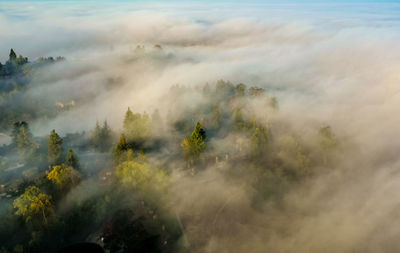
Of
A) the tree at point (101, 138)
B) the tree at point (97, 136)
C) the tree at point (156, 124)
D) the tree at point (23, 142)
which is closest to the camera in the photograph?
the tree at point (23, 142)

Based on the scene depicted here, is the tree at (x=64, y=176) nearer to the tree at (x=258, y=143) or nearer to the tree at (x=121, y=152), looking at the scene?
the tree at (x=121, y=152)

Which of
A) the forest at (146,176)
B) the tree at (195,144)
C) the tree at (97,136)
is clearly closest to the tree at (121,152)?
the forest at (146,176)

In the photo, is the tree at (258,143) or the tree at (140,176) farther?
the tree at (258,143)

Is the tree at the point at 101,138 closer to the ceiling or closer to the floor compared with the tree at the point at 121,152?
closer to the floor

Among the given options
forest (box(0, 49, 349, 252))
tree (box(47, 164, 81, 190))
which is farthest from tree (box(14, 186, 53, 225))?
tree (box(47, 164, 81, 190))

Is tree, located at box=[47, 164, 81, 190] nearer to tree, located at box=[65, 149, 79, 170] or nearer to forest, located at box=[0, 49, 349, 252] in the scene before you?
forest, located at box=[0, 49, 349, 252]

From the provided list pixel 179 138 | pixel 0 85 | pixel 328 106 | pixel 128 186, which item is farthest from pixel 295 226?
pixel 0 85
